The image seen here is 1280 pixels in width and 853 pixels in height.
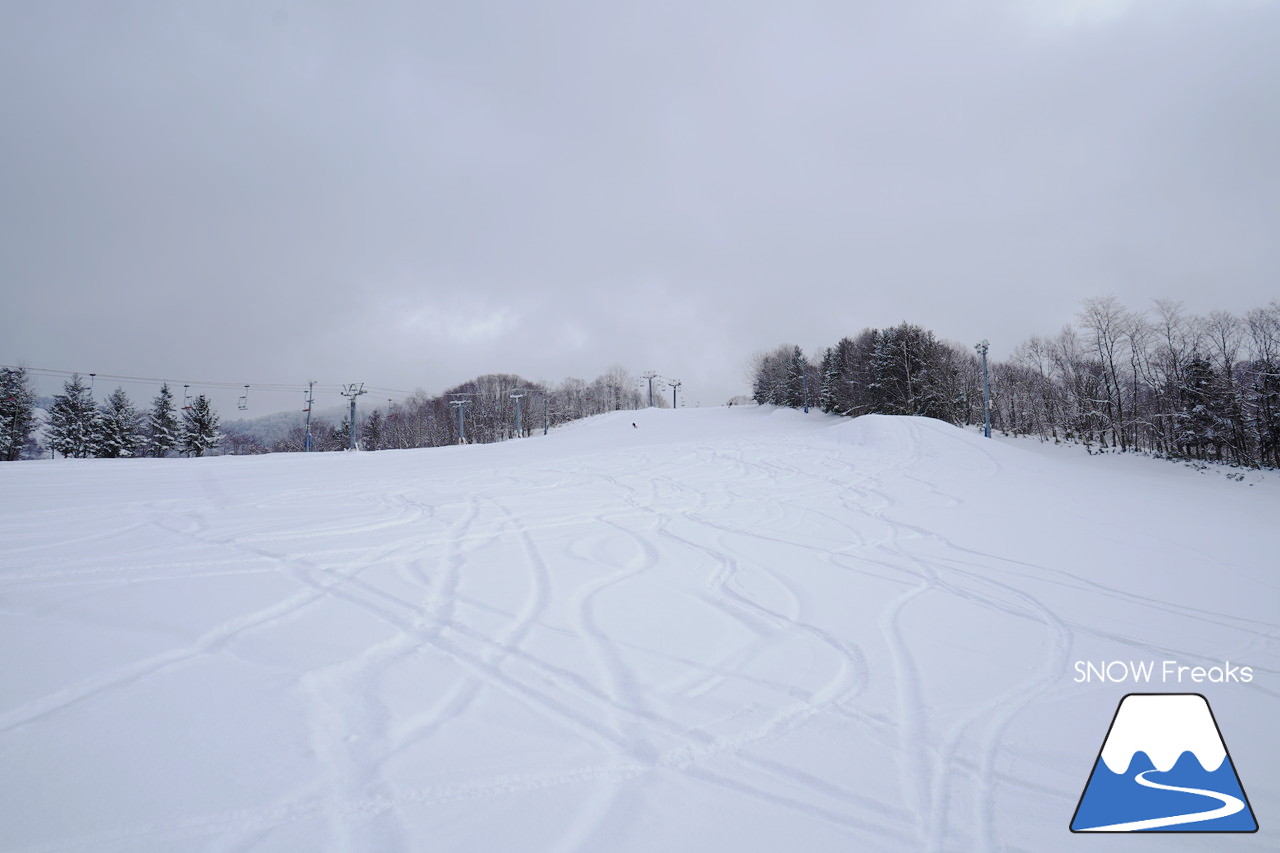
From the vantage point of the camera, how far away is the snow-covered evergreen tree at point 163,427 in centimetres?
4797

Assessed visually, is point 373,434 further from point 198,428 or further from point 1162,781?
point 1162,781

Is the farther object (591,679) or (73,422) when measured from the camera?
(73,422)

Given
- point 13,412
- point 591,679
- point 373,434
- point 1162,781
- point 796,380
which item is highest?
point 796,380

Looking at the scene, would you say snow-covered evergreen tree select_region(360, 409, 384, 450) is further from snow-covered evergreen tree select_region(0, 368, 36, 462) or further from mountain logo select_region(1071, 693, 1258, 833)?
mountain logo select_region(1071, 693, 1258, 833)

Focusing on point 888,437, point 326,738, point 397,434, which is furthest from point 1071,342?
point 397,434

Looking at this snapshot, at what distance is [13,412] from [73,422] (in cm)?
547

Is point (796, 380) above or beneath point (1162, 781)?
above

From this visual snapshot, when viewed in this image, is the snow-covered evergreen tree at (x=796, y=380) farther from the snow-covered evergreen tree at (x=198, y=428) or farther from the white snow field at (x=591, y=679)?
the snow-covered evergreen tree at (x=198, y=428)

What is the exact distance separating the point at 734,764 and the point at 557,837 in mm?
868

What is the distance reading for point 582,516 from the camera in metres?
8.07

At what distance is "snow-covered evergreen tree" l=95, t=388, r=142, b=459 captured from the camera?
41.8 m

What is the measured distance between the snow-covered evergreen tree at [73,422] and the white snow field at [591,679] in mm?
49274

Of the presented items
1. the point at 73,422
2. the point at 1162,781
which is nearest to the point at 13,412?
the point at 73,422

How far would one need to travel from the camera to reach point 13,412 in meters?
35.6
